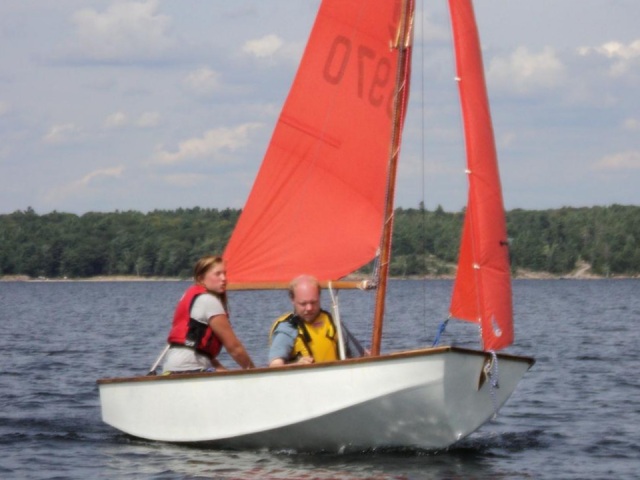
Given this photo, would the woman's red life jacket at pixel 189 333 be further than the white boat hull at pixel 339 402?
Yes

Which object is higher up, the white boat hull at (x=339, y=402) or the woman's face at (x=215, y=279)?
the woman's face at (x=215, y=279)

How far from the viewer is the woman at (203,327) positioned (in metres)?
12.4

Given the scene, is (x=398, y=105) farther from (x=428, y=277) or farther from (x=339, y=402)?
(x=428, y=277)

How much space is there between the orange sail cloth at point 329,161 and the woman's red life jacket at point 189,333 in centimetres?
86

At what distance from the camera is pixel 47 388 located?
20.3m

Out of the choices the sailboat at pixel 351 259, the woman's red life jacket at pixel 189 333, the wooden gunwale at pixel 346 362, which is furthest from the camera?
the woman's red life jacket at pixel 189 333

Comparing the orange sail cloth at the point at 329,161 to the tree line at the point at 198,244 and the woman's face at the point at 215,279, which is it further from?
the tree line at the point at 198,244

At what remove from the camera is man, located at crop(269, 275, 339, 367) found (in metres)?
12.1

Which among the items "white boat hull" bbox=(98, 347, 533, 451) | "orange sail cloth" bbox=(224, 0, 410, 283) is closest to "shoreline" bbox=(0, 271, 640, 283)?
"orange sail cloth" bbox=(224, 0, 410, 283)

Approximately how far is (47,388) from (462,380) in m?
9.81

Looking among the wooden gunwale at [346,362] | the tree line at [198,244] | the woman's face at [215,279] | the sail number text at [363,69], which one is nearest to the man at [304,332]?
the wooden gunwale at [346,362]

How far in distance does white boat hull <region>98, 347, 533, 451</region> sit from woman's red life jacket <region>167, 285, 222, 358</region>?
381 millimetres

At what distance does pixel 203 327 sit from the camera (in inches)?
498

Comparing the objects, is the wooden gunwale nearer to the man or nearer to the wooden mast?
the man
